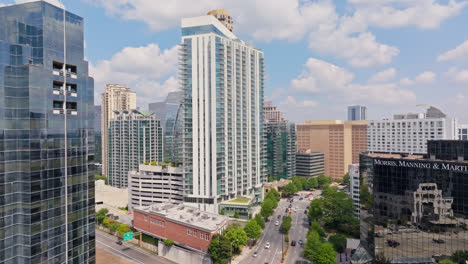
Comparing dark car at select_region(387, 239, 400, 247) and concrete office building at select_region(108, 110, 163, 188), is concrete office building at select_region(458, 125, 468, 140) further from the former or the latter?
concrete office building at select_region(108, 110, 163, 188)

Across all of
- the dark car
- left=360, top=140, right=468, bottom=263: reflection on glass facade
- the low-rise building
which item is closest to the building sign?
left=360, top=140, right=468, bottom=263: reflection on glass facade

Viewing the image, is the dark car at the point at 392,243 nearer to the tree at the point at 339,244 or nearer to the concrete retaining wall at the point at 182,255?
the tree at the point at 339,244

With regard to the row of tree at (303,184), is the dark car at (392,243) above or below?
above

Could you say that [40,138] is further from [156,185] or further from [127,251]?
[156,185]

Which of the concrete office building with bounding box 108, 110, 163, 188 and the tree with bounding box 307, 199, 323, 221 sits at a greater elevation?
the concrete office building with bounding box 108, 110, 163, 188

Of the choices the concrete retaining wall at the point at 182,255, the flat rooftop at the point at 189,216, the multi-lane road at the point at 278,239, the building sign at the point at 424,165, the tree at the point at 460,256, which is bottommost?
the multi-lane road at the point at 278,239

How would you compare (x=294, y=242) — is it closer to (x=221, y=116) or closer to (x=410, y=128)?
(x=221, y=116)

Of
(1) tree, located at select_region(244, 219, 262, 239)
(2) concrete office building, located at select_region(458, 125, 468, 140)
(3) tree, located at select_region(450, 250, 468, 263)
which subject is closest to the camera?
(3) tree, located at select_region(450, 250, 468, 263)

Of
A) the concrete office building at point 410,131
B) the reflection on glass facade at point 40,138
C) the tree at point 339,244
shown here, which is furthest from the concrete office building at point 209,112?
the concrete office building at point 410,131
